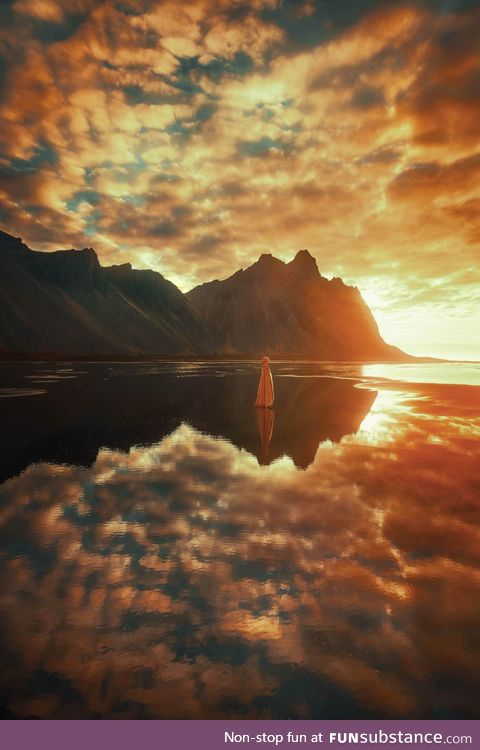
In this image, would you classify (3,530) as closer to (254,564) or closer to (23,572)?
(23,572)

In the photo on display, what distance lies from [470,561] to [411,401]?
26897mm

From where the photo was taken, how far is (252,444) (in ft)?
53.4

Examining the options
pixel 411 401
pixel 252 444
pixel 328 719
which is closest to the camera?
pixel 328 719

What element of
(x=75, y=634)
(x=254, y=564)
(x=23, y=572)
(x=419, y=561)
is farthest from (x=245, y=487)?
(x=75, y=634)

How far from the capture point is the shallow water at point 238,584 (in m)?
4.14
